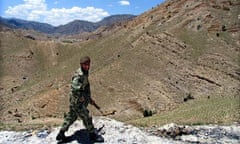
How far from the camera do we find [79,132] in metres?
11.0

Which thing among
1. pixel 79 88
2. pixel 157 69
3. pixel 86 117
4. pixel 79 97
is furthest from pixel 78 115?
pixel 157 69

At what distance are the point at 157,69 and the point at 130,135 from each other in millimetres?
24521

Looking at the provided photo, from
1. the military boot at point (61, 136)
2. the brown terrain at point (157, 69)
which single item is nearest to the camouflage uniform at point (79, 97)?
the military boot at point (61, 136)

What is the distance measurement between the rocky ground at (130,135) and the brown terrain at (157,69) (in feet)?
49.3

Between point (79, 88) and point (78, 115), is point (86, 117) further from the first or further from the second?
point (79, 88)

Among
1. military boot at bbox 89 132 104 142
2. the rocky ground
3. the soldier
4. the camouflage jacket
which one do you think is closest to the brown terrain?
the rocky ground

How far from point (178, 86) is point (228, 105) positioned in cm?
1589

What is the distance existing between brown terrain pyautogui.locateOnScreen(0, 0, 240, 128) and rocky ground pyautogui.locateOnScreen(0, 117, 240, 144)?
592 inches

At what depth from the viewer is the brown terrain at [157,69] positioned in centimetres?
3225

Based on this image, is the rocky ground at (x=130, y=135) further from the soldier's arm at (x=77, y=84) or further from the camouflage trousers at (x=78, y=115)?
the soldier's arm at (x=77, y=84)

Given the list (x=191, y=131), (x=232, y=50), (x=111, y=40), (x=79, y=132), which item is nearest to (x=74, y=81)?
(x=79, y=132)

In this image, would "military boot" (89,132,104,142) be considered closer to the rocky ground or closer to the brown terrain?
the rocky ground

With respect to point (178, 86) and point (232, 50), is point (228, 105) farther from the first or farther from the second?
point (232, 50)

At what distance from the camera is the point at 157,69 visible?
117ft
